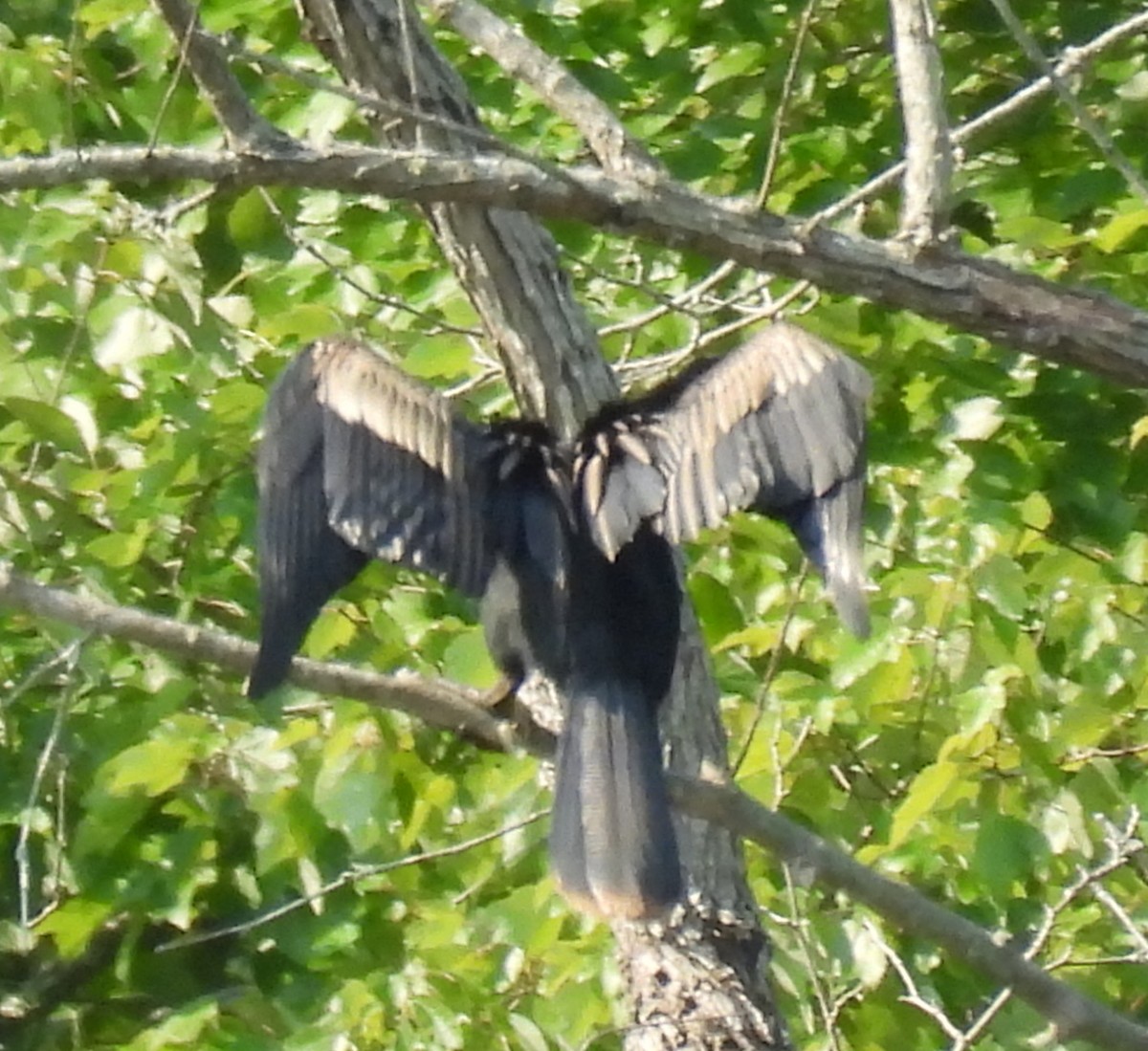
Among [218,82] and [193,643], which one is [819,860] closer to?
[193,643]

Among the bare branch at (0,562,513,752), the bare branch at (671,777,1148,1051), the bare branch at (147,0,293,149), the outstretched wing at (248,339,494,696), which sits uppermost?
the bare branch at (147,0,293,149)

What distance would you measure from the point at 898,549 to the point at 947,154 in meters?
A: 1.05

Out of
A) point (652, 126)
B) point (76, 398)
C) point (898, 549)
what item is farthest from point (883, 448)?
point (76, 398)

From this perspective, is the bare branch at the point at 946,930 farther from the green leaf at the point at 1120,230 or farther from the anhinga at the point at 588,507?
the green leaf at the point at 1120,230

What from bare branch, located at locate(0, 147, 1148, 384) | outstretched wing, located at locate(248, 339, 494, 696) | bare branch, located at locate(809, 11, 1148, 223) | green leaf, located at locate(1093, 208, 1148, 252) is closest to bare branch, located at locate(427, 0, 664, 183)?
bare branch, located at locate(0, 147, 1148, 384)

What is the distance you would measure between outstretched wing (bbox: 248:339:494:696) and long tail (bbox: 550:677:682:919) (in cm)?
21

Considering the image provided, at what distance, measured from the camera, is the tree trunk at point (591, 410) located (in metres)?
2.40

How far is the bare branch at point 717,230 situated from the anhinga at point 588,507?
0.67 feet

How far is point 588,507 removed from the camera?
2.10m

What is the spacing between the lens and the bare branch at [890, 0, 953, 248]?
1.85m

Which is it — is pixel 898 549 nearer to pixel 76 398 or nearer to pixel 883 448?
pixel 883 448

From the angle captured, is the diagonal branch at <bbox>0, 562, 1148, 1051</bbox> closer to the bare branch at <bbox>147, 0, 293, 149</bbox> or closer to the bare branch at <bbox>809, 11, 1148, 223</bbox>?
the bare branch at <bbox>147, 0, 293, 149</bbox>

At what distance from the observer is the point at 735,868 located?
8.14 feet

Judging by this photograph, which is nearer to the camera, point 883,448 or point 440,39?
point 883,448
